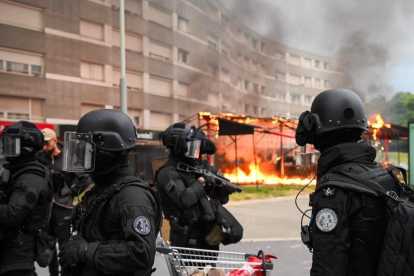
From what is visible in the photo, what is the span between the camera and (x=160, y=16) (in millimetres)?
27500

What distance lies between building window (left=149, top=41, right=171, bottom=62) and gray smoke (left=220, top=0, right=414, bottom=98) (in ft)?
26.7

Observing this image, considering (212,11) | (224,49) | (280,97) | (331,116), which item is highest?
(212,11)

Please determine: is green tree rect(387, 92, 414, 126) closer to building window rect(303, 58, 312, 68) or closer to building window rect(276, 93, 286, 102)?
building window rect(303, 58, 312, 68)

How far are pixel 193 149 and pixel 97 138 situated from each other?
5.50 feet

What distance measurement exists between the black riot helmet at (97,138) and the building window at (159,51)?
25.1m

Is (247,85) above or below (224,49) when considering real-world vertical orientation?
below

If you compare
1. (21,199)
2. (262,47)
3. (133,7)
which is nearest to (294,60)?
(262,47)

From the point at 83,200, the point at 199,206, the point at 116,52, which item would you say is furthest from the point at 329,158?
the point at 116,52

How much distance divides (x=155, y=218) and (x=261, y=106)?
36.5 meters

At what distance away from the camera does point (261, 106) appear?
3816 cm

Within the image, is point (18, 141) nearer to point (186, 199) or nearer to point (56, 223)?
point (186, 199)

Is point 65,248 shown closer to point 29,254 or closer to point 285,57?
point 29,254

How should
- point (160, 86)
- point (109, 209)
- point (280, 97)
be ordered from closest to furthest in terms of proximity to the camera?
point (109, 209), point (160, 86), point (280, 97)

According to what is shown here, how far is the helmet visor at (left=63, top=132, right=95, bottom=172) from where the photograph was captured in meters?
2.17
